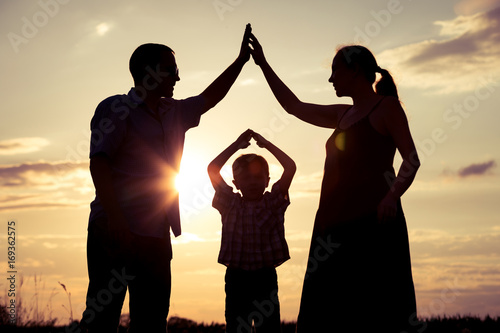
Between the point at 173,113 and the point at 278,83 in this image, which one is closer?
the point at 173,113

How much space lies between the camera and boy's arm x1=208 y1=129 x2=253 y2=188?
6.85m

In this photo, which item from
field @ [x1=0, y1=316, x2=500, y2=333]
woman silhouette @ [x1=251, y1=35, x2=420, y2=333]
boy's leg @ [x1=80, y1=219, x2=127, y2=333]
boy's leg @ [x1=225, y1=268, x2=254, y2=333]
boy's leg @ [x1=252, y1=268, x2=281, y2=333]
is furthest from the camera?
field @ [x1=0, y1=316, x2=500, y2=333]

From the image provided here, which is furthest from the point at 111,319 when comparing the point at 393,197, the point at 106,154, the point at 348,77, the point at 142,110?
the point at 348,77

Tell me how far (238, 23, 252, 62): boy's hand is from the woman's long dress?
1932 millimetres

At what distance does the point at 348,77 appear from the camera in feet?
17.7

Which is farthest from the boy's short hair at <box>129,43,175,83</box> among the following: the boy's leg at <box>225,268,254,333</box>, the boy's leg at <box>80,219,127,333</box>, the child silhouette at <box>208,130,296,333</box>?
the boy's leg at <box>225,268,254,333</box>

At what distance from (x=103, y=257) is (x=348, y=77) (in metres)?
2.55

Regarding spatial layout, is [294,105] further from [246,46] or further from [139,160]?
[139,160]

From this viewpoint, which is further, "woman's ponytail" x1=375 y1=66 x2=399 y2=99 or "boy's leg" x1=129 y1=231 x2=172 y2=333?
"woman's ponytail" x1=375 y1=66 x2=399 y2=99

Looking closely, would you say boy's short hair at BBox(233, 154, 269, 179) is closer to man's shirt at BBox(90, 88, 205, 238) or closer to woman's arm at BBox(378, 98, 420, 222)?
man's shirt at BBox(90, 88, 205, 238)

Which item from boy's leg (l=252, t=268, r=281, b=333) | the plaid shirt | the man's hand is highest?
the man's hand

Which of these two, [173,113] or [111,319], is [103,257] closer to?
[111,319]

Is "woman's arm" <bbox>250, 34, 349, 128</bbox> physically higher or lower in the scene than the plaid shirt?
higher

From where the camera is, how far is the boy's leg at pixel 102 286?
456 cm
